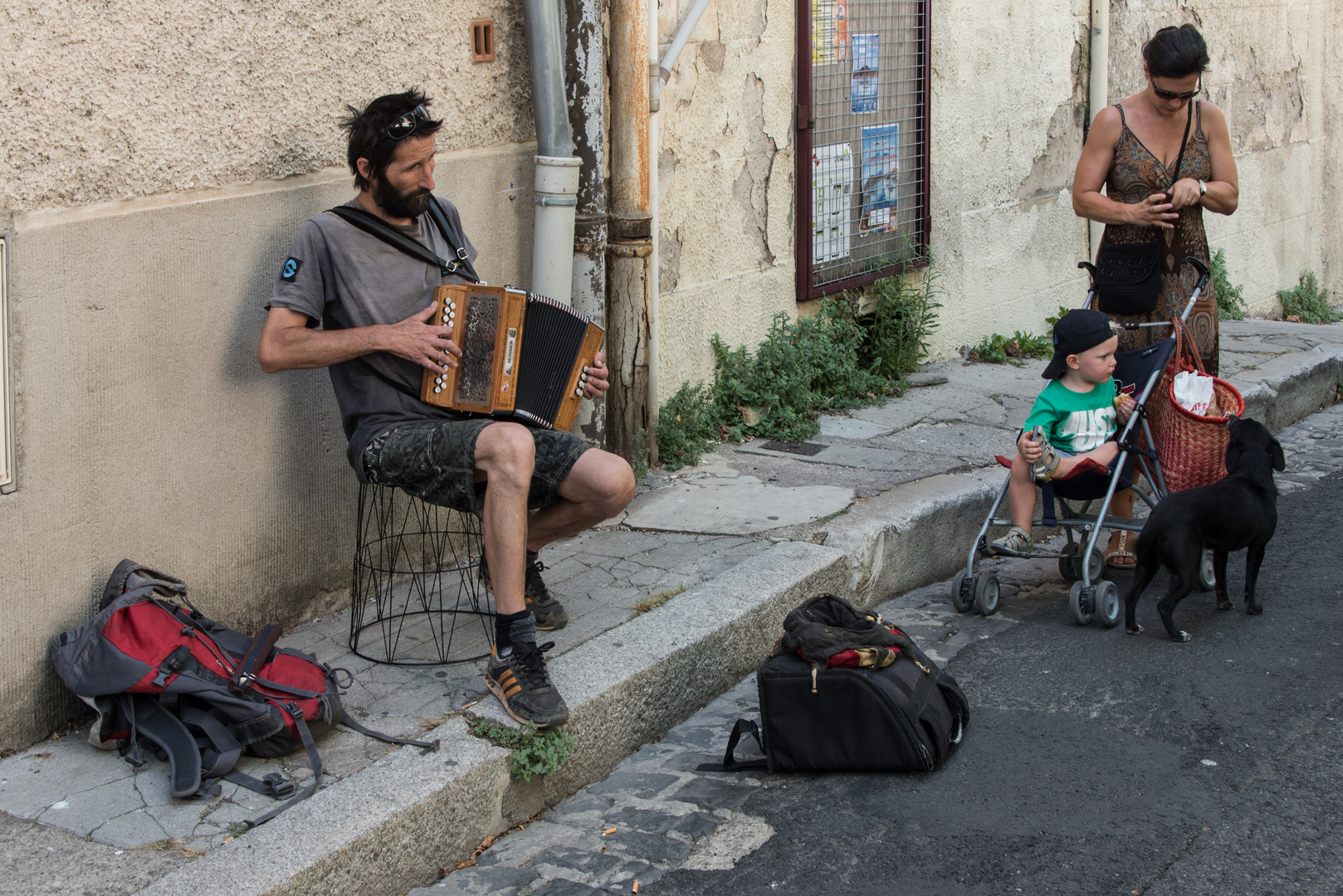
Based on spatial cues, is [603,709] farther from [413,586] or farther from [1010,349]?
[1010,349]

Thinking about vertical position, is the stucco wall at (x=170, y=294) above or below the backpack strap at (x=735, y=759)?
above

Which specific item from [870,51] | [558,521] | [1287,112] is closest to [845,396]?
[870,51]

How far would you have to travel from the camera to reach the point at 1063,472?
186 inches

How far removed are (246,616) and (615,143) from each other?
254 centimetres

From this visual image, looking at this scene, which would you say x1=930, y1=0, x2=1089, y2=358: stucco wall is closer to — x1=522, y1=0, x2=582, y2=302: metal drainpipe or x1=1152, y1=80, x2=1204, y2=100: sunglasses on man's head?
x1=1152, y1=80, x2=1204, y2=100: sunglasses on man's head

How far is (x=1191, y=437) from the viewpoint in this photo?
474cm

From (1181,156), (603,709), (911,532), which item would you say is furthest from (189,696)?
(1181,156)

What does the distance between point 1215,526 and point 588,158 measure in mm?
2735

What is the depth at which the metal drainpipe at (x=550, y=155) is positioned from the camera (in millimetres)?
4816

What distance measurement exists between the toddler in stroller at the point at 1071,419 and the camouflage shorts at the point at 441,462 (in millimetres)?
1790

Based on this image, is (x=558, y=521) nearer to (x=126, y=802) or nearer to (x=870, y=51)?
(x=126, y=802)

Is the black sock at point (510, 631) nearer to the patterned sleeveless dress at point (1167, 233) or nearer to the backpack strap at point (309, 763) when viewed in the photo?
the backpack strap at point (309, 763)

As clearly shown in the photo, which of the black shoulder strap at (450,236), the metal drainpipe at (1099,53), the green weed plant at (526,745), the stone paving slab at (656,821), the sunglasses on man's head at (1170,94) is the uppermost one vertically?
the metal drainpipe at (1099,53)

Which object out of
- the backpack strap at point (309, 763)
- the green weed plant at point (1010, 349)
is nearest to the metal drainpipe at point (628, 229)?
the backpack strap at point (309, 763)
